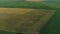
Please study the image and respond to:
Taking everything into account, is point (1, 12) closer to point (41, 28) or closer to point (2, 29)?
point (2, 29)

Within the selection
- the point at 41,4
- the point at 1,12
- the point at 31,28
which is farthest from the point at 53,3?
the point at 1,12

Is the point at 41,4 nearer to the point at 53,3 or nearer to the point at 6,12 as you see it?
the point at 53,3

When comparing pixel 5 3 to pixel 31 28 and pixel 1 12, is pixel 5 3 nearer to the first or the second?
pixel 1 12

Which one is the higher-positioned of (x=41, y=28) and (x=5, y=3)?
(x=5, y=3)

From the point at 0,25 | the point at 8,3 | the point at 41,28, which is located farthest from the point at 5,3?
the point at 41,28

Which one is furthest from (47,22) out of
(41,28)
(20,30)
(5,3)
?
(5,3)
